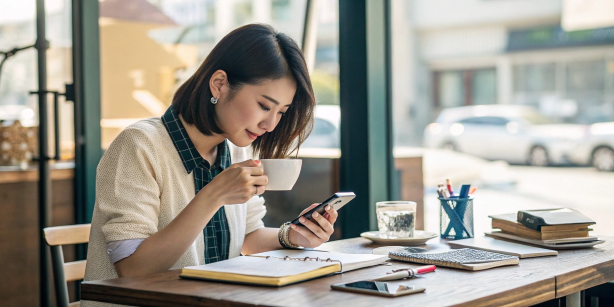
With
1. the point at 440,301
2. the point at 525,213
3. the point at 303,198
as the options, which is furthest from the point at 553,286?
the point at 303,198

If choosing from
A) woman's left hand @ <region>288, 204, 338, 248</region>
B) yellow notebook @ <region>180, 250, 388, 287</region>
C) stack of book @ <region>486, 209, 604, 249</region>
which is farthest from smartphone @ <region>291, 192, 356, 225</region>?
stack of book @ <region>486, 209, 604, 249</region>

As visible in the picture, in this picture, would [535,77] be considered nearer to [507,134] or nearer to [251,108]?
[507,134]

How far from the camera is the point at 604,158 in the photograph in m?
2.08

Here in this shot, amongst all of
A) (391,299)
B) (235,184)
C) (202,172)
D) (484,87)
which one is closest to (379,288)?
(391,299)

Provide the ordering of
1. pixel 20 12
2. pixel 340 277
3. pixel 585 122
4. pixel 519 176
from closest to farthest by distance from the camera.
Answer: pixel 340 277
pixel 585 122
pixel 519 176
pixel 20 12

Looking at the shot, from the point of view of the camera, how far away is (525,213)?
1.79m

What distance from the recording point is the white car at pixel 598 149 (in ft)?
6.77

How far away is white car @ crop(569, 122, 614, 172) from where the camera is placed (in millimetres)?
2064

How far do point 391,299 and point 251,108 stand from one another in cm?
72

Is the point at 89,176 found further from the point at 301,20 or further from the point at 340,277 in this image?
the point at 340,277

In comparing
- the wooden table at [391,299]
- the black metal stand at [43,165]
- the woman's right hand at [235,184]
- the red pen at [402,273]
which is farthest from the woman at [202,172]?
the black metal stand at [43,165]

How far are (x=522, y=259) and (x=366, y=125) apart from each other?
1.07m

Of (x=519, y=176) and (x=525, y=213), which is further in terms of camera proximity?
(x=519, y=176)

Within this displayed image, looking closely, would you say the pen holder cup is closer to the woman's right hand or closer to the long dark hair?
the long dark hair
